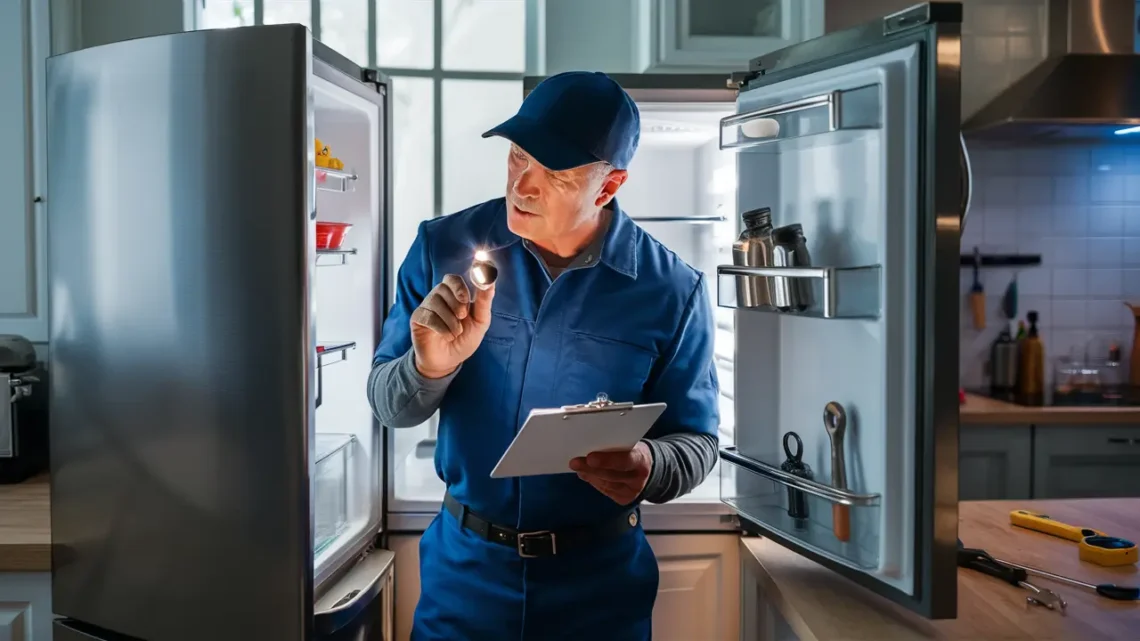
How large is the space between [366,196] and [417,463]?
2.33 feet

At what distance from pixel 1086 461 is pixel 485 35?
7.57 ft

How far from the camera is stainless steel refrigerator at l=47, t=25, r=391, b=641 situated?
1324 mm

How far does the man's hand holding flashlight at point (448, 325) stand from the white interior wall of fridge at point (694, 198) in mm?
766

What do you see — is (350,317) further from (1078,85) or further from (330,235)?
(1078,85)

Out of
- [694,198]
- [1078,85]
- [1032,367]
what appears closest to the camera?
[694,198]

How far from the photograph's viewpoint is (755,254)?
1414 mm

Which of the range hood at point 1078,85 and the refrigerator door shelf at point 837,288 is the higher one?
the range hood at point 1078,85

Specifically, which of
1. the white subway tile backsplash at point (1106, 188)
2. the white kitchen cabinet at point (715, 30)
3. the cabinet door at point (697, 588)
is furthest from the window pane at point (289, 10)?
the white subway tile backsplash at point (1106, 188)

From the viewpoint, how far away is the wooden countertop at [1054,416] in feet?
8.75

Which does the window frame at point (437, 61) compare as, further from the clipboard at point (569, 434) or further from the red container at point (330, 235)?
the clipboard at point (569, 434)

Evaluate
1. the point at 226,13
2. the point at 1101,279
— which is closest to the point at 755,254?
the point at 226,13

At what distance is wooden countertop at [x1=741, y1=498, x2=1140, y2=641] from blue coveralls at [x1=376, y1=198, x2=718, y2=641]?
27cm

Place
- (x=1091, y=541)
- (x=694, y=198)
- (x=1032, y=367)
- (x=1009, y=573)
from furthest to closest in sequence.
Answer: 1. (x=1032, y=367)
2. (x=694, y=198)
3. (x=1091, y=541)
4. (x=1009, y=573)

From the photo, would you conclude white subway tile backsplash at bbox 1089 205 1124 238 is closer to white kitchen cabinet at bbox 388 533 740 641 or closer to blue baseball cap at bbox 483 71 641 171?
white kitchen cabinet at bbox 388 533 740 641
